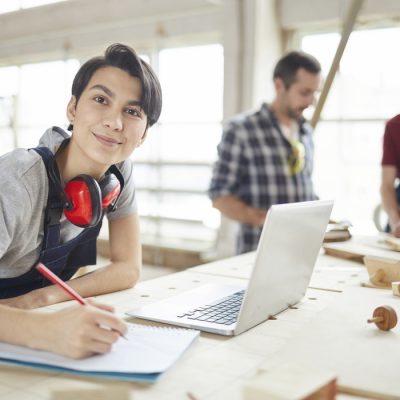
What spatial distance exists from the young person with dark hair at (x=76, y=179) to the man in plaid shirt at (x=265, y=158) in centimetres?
140

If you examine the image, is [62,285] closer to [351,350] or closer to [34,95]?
[351,350]

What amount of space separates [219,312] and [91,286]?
417mm

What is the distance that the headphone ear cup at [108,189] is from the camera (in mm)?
1388

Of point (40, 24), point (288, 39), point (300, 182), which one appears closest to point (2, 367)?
point (300, 182)

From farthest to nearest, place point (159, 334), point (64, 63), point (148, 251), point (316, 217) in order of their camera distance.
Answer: point (64, 63)
point (148, 251)
point (316, 217)
point (159, 334)

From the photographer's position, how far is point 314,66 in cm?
301

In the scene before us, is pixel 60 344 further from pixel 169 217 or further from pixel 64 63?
pixel 64 63

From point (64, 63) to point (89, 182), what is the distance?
527cm

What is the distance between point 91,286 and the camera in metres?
1.50

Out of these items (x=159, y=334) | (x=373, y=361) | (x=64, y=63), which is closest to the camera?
(x=373, y=361)

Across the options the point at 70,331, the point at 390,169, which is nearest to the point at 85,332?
the point at 70,331

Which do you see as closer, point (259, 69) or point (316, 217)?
point (316, 217)

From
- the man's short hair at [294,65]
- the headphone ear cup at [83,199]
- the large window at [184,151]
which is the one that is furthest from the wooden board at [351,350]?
the large window at [184,151]

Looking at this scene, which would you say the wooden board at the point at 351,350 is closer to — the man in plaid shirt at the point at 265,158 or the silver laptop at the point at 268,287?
the silver laptop at the point at 268,287
